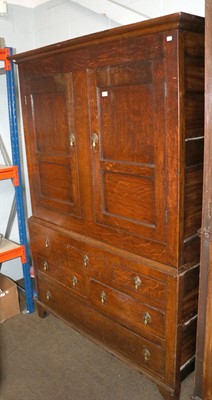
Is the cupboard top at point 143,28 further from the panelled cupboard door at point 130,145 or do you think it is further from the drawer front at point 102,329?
the drawer front at point 102,329

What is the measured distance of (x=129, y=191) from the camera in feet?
5.17

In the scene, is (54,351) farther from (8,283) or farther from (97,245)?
(97,245)

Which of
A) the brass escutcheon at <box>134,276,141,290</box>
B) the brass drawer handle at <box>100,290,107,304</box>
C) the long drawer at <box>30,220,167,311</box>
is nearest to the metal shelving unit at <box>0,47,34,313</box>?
the long drawer at <box>30,220,167,311</box>

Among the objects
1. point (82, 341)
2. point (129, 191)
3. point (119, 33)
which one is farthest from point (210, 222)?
point (82, 341)

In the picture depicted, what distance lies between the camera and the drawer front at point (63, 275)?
1984 mm

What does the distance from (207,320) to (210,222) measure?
0.43 metres

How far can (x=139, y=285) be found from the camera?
1.64 m

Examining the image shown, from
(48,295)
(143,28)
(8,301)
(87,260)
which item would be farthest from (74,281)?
(143,28)

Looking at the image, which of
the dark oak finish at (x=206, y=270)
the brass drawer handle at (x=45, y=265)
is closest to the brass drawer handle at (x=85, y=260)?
the brass drawer handle at (x=45, y=265)

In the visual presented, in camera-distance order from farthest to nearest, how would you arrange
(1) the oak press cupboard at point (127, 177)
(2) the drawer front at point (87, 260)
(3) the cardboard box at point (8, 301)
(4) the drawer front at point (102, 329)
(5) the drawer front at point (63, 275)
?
1. (3) the cardboard box at point (8, 301)
2. (5) the drawer front at point (63, 275)
3. (2) the drawer front at point (87, 260)
4. (4) the drawer front at point (102, 329)
5. (1) the oak press cupboard at point (127, 177)

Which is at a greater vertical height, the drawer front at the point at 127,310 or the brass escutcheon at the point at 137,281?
the brass escutcheon at the point at 137,281

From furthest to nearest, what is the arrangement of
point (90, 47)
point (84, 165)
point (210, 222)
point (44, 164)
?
point (44, 164) → point (84, 165) → point (90, 47) → point (210, 222)

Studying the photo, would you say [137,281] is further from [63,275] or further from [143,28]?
[143,28]

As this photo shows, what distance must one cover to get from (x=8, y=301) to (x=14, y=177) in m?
0.84
